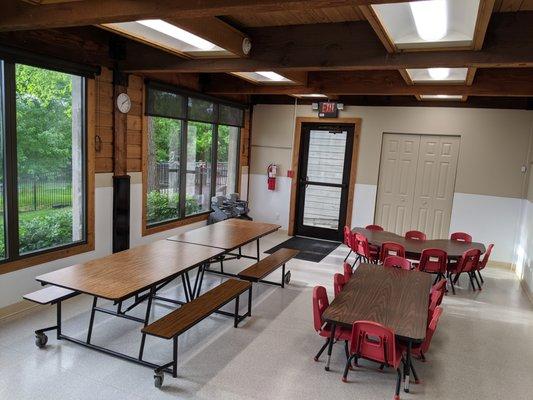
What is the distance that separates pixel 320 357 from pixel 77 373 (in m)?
1.88

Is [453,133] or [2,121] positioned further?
[453,133]

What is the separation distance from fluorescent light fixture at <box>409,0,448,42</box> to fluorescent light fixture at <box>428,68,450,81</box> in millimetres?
1269

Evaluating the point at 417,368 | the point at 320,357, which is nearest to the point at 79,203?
the point at 320,357

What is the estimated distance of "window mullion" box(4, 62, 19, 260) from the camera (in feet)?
11.6

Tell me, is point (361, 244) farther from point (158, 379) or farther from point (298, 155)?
point (158, 379)

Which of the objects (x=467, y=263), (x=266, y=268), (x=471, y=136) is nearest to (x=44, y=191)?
(x=266, y=268)

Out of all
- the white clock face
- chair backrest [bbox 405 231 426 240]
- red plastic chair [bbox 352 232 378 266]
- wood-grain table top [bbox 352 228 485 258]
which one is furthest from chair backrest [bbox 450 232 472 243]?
the white clock face

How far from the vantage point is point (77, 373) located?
2928mm

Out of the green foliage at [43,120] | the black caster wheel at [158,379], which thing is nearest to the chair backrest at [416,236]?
the black caster wheel at [158,379]

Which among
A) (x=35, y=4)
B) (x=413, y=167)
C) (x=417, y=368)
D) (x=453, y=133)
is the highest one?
(x=35, y=4)

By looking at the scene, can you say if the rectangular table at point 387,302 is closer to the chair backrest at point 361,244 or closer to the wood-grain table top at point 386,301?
the wood-grain table top at point 386,301

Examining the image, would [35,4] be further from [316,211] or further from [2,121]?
[316,211]

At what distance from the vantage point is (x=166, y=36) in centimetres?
357

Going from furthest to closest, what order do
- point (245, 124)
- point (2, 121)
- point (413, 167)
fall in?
point (245, 124) < point (413, 167) < point (2, 121)
